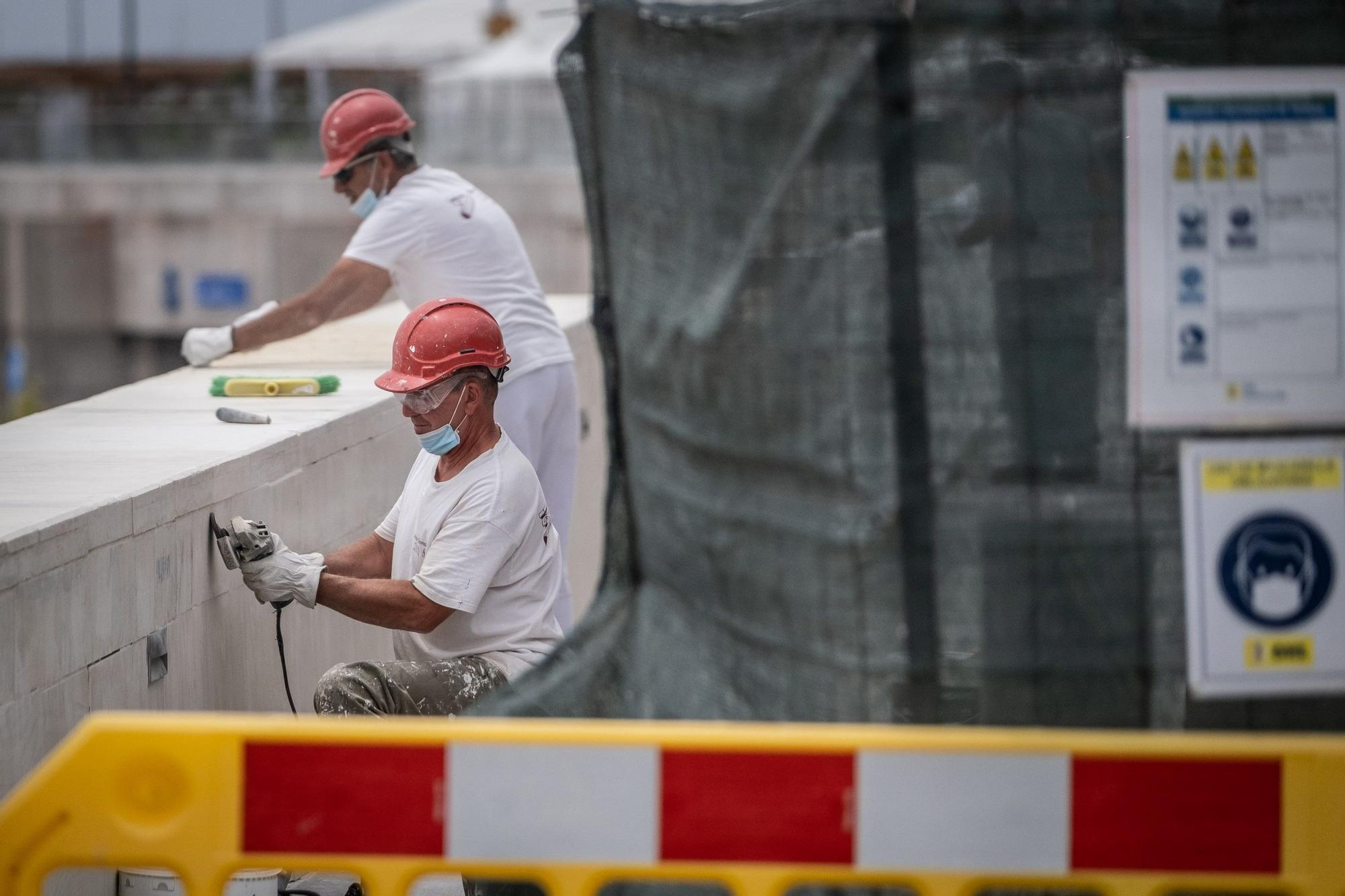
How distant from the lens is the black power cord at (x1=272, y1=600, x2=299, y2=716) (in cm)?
434

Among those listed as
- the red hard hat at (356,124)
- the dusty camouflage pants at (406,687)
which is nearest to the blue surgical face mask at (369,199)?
the red hard hat at (356,124)

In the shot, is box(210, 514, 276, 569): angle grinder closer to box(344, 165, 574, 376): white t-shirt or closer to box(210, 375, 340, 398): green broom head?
box(210, 375, 340, 398): green broom head

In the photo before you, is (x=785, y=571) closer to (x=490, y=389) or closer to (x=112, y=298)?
(x=490, y=389)

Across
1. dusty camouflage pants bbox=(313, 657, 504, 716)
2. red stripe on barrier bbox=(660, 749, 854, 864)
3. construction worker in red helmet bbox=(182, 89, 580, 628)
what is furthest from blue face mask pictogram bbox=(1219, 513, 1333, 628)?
construction worker in red helmet bbox=(182, 89, 580, 628)

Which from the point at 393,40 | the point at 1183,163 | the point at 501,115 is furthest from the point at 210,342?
the point at 393,40

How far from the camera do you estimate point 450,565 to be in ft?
13.8

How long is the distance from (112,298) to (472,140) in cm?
838

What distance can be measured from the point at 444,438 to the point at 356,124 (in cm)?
190

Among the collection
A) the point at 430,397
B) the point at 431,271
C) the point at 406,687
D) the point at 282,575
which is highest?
the point at 431,271

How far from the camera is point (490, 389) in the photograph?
14.5 ft

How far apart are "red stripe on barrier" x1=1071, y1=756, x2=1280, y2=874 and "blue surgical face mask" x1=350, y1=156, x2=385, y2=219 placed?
422cm

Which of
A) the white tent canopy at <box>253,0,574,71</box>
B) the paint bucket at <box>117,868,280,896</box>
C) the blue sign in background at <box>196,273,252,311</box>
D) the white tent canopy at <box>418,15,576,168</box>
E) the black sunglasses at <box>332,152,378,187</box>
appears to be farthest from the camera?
the white tent canopy at <box>253,0,574,71</box>

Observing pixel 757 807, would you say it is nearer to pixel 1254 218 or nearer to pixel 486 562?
pixel 1254 218

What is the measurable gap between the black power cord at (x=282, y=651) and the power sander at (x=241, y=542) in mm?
52
